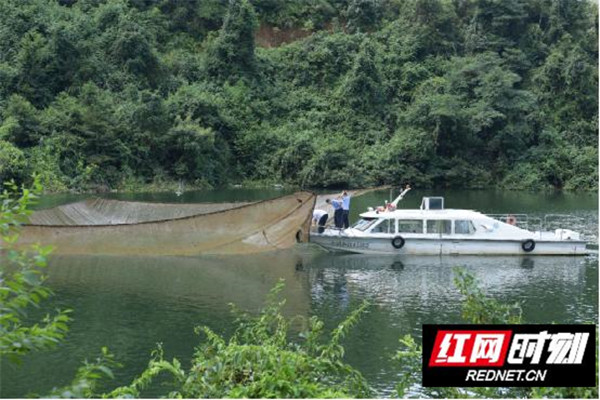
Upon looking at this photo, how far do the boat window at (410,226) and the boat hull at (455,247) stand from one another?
1.28 ft

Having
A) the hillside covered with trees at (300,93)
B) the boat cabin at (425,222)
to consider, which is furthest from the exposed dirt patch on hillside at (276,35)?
the boat cabin at (425,222)

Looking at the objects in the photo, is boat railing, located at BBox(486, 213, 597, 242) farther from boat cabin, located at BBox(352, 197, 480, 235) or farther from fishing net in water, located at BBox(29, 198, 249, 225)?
fishing net in water, located at BBox(29, 198, 249, 225)

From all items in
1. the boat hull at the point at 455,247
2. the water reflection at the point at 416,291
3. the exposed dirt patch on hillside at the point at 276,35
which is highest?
the exposed dirt patch on hillside at the point at 276,35

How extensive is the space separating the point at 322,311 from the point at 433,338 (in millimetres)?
13385

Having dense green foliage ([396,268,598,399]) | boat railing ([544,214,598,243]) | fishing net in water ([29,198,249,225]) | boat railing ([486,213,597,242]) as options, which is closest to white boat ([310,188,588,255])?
boat railing ([486,213,597,242])

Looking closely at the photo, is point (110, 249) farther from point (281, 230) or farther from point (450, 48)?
point (450, 48)

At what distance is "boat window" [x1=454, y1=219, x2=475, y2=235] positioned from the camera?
103 feet

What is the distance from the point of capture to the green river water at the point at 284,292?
17641 mm

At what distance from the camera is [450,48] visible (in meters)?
70.8

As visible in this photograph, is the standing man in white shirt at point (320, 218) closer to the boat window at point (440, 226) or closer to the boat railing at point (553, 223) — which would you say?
the boat window at point (440, 226)

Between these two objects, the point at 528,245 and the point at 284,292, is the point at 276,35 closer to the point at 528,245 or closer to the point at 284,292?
the point at 528,245

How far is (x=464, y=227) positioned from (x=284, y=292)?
9.32 meters

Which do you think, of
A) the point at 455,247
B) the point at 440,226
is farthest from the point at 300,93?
the point at 455,247

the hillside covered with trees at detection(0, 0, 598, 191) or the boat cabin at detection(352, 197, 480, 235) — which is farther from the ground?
the hillside covered with trees at detection(0, 0, 598, 191)
